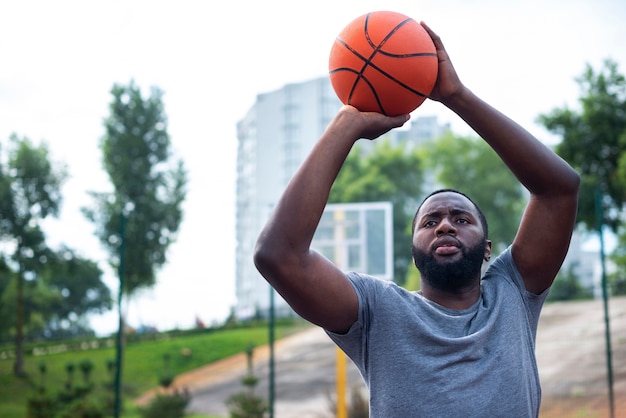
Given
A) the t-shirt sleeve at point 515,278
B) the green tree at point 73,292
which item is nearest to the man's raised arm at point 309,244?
the t-shirt sleeve at point 515,278

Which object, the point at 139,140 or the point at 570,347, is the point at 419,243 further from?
the point at 139,140

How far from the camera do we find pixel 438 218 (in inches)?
86.5

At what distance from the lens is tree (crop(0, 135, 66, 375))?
1369cm

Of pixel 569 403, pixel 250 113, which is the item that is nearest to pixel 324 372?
pixel 569 403

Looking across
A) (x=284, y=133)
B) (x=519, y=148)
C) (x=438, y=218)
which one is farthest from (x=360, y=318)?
(x=284, y=133)

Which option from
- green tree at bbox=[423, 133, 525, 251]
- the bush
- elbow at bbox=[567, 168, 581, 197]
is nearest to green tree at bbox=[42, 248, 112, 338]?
the bush

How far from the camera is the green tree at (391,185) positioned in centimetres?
3422

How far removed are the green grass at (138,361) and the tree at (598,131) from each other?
1031 centimetres

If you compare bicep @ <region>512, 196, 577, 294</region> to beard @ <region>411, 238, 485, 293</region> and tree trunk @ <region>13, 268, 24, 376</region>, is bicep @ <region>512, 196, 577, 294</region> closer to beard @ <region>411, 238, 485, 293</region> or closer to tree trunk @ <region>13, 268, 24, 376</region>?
beard @ <region>411, 238, 485, 293</region>

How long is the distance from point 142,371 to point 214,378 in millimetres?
1881

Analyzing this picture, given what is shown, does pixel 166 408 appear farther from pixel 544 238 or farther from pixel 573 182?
pixel 573 182

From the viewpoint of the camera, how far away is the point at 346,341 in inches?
80.9

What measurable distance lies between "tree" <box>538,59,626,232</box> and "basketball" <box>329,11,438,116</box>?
1988cm

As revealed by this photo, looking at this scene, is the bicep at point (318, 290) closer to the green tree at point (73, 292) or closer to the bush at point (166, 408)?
the bush at point (166, 408)
